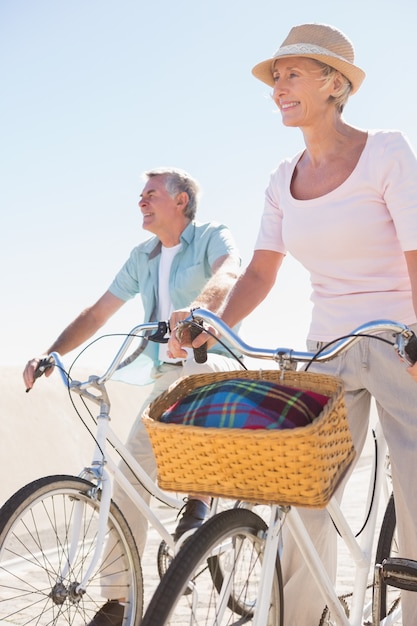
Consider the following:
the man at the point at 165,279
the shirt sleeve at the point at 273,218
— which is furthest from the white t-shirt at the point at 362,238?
the man at the point at 165,279

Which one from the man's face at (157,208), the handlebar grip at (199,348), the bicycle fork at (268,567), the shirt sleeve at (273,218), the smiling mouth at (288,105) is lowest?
the bicycle fork at (268,567)

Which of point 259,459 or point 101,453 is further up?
point 101,453

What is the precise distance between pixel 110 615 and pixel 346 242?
1820 mm

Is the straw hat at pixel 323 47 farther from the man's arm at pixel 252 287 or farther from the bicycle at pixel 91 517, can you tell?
the bicycle at pixel 91 517

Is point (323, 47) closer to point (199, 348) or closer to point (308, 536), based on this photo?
point (199, 348)

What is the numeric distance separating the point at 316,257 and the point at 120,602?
161 centimetres

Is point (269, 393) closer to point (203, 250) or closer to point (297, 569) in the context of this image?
point (297, 569)

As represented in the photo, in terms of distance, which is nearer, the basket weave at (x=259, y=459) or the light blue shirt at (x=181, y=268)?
A: the basket weave at (x=259, y=459)

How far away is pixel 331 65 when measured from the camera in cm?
325

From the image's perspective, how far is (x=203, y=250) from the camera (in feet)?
16.4

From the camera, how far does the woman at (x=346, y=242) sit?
312 centimetres

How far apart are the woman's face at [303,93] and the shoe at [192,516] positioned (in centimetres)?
175

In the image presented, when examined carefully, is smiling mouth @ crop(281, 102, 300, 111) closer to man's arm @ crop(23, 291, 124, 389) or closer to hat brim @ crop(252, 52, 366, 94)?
hat brim @ crop(252, 52, 366, 94)

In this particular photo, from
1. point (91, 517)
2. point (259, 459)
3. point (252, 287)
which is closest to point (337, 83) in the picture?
point (252, 287)
